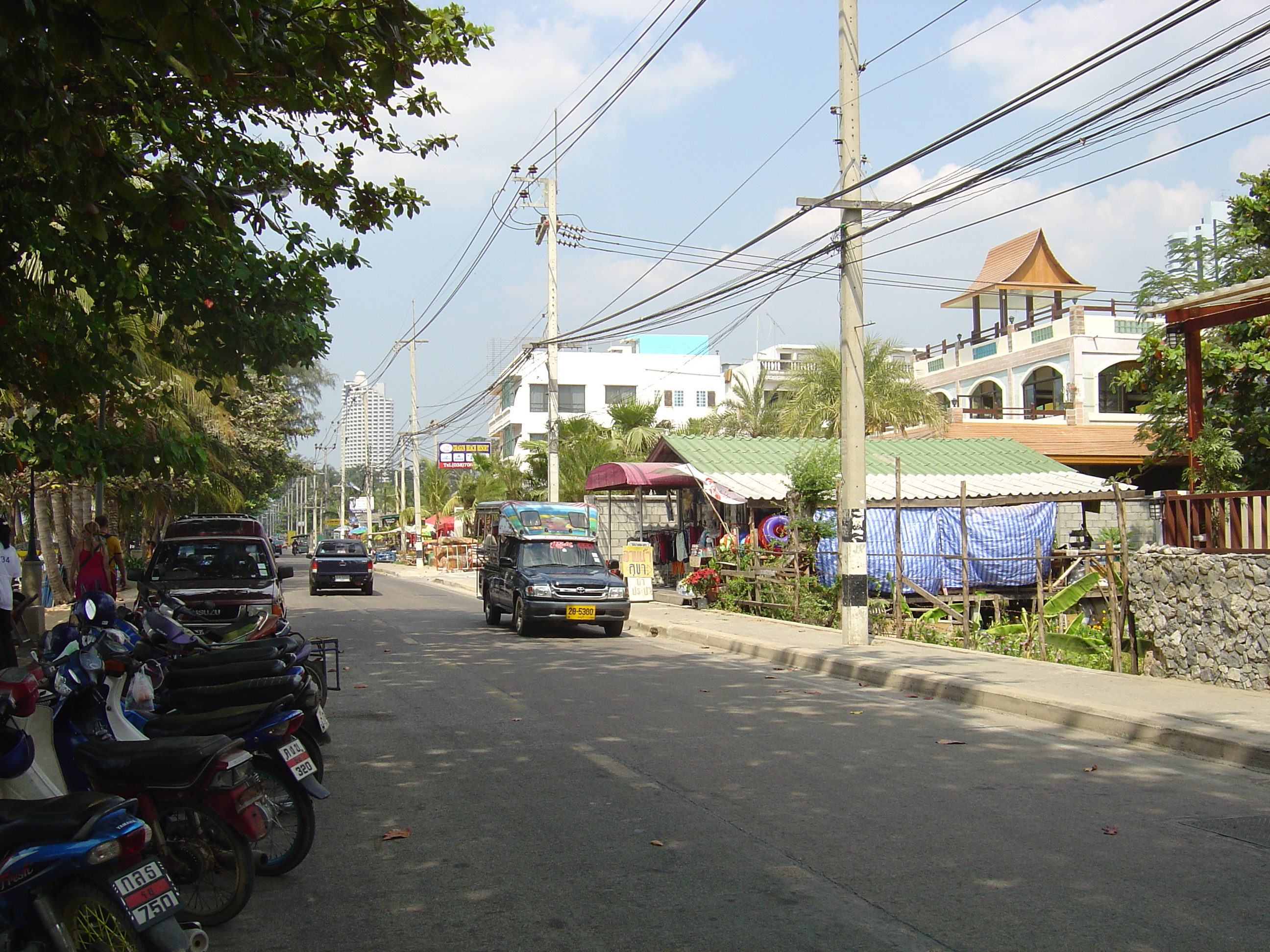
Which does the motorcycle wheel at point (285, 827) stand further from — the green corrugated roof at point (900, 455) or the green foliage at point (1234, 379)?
the green corrugated roof at point (900, 455)

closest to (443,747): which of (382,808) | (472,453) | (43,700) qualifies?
(382,808)

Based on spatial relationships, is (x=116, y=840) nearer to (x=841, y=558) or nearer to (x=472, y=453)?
(x=841, y=558)

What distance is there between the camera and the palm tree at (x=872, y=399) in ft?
112

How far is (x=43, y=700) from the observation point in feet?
16.2

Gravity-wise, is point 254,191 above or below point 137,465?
above

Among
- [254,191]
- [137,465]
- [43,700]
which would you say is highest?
[254,191]

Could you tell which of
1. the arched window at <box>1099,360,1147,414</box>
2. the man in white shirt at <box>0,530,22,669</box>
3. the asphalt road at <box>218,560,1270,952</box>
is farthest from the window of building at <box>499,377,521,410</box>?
the asphalt road at <box>218,560,1270,952</box>

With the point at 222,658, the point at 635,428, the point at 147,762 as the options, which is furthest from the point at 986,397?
the point at 147,762

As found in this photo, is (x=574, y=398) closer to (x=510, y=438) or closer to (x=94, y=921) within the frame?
(x=510, y=438)

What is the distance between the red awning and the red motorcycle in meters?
20.7

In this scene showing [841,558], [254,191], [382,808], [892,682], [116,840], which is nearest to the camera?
[116,840]

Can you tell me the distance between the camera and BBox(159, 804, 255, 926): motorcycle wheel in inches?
196

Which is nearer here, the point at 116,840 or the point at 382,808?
the point at 116,840

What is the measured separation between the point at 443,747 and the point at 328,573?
24066 mm
